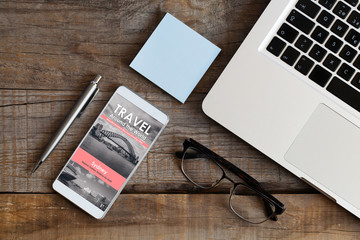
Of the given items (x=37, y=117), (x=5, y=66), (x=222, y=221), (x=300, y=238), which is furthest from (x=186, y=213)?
(x=5, y=66)

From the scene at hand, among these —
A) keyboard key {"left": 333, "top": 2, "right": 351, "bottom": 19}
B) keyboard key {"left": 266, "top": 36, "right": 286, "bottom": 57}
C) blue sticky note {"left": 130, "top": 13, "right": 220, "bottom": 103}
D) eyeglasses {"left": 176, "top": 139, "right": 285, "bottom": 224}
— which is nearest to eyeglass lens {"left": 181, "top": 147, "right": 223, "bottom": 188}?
eyeglasses {"left": 176, "top": 139, "right": 285, "bottom": 224}

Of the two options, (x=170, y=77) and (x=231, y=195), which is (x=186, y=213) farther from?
(x=170, y=77)

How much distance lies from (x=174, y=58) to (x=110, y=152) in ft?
0.66

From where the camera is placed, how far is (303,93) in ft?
2.23

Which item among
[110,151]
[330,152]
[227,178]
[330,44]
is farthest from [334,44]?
[110,151]

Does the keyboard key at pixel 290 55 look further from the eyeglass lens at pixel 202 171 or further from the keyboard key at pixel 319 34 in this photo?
the eyeglass lens at pixel 202 171

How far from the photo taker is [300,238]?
2.41 ft

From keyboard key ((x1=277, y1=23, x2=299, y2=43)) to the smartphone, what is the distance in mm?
244

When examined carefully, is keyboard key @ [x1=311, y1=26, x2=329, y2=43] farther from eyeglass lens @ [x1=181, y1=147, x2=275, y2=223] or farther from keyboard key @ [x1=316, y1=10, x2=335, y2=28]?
eyeglass lens @ [x1=181, y1=147, x2=275, y2=223]

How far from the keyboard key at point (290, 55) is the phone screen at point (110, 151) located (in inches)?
9.6

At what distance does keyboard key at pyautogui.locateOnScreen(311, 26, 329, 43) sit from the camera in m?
0.67

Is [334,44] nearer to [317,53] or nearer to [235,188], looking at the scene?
[317,53]

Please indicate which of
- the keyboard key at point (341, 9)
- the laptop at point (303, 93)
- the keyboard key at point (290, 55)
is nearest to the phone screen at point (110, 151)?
the laptop at point (303, 93)

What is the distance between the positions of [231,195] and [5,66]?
469 mm
